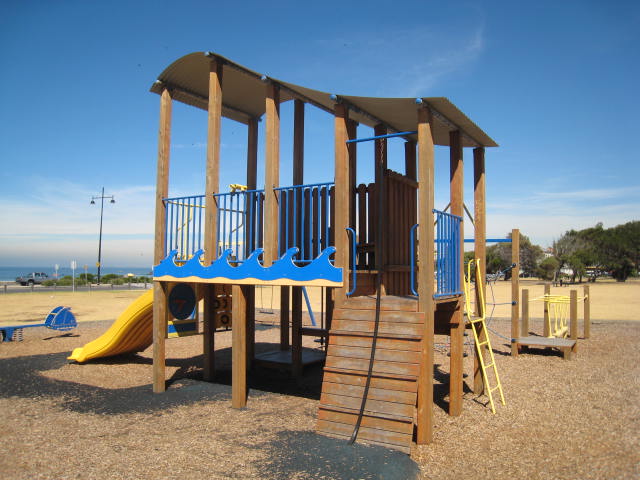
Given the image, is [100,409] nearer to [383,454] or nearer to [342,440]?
[342,440]

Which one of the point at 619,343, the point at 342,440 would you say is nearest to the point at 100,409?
the point at 342,440

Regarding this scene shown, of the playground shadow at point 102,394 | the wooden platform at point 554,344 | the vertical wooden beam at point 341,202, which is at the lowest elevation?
the playground shadow at point 102,394

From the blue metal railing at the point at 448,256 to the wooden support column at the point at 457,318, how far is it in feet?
0.38

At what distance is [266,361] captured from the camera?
34.6 feet

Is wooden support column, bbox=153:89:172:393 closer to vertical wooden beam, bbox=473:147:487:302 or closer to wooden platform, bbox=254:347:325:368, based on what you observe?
wooden platform, bbox=254:347:325:368

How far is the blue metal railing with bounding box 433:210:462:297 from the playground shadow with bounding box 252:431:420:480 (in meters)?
2.39

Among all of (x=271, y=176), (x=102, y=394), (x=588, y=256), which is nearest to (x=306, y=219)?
(x=271, y=176)

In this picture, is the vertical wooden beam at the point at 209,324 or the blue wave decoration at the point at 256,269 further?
the vertical wooden beam at the point at 209,324

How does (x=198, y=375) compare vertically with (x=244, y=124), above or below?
below

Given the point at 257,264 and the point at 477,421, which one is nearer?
the point at 477,421

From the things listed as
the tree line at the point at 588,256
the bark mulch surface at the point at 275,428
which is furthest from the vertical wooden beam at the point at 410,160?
the tree line at the point at 588,256

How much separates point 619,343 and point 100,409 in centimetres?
1328

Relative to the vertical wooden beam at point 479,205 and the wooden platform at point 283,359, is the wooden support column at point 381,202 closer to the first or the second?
the vertical wooden beam at point 479,205

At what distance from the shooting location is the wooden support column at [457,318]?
746 centimetres
